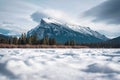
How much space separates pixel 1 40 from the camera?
118625 mm

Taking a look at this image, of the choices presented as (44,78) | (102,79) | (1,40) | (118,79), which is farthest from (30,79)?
(1,40)

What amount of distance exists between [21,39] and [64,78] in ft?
317

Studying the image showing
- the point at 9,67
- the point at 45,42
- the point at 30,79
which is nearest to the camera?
the point at 30,79

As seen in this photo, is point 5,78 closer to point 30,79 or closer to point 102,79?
point 30,79

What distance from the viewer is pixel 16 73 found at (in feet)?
30.5

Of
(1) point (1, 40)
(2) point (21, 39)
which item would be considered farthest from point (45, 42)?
(1) point (1, 40)

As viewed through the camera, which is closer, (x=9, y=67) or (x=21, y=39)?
(x=9, y=67)

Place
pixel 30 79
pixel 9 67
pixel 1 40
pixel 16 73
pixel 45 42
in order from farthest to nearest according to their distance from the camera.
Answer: pixel 1 40 < pixel 45 42 < pixel 9 67 < pixel 16 73 < pixel 30 79

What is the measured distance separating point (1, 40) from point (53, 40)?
3330cm

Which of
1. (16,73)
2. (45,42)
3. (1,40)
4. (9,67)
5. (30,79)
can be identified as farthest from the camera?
(1,40)

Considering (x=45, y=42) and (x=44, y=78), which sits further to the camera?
(x=45, y=42)

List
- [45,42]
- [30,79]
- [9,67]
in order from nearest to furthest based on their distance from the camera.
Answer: [30,79], [9,67], [45,42]

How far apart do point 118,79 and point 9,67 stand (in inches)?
227

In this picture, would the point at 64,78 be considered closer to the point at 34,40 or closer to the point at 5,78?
the point at 5,78
